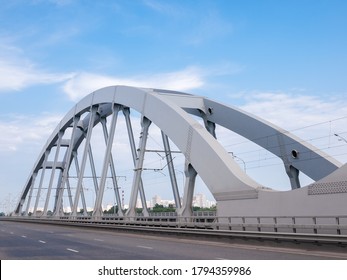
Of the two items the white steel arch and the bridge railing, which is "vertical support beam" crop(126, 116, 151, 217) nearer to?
the white steel arch

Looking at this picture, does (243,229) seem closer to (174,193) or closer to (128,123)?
(174,193)

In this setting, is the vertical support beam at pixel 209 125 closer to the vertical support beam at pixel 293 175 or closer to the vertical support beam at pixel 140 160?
the vertical support beam at pixel 140 160

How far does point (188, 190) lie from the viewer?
33.2 meters

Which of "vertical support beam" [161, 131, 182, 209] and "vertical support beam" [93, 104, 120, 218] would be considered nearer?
"vertical support beam" [161, 131, 182, 209]

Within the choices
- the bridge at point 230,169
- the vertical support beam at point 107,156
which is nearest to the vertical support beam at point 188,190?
the bridge at point 230,169

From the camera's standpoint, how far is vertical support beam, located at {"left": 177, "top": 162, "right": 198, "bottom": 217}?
33031 millimetres

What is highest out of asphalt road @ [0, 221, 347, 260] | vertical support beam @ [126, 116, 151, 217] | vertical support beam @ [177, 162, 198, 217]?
vertical support beam @ [126, 116, 151, 217]

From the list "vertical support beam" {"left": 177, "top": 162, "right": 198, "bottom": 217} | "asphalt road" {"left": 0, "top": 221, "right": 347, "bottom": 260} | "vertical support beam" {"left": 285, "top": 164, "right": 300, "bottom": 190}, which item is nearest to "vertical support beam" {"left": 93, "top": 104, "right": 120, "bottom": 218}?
"vertical support beam" {"left": 177, "top": 162, "right": 198, "bottom": 217}

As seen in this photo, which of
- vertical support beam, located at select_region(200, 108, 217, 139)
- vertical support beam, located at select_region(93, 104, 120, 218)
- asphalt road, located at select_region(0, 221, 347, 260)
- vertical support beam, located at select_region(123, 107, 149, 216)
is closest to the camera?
asphalt road, located at select_region(0, 221, 347, 260)

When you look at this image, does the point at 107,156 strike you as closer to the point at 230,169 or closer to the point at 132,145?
the point at 132,145

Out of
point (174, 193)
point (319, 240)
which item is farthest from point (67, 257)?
point (174, 193)

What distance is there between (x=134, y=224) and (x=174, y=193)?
4390mm

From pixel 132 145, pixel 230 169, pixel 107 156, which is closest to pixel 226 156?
pixel 230 169

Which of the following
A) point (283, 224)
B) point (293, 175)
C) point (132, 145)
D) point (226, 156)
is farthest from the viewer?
point (132, 145)
